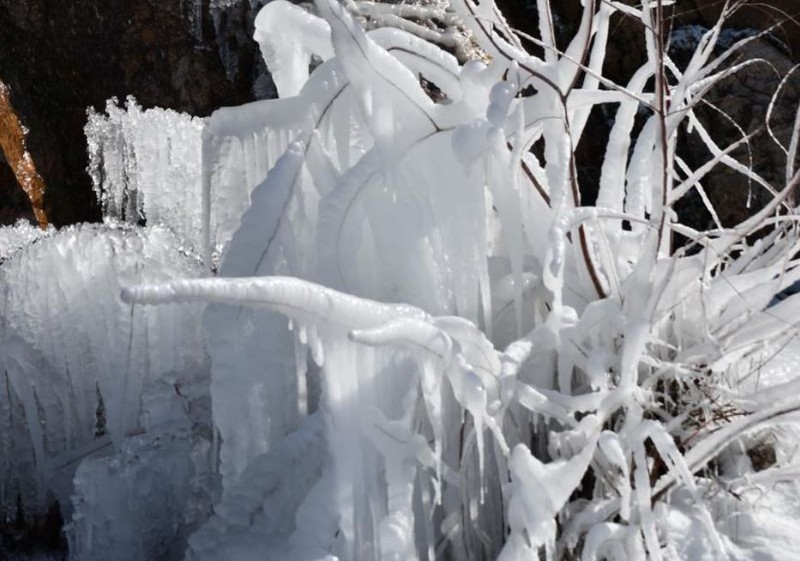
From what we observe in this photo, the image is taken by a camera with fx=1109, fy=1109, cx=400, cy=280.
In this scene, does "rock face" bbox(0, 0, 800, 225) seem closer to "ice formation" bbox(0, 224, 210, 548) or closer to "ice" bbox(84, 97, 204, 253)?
"ice" bbox(84, 97, 204, 253)

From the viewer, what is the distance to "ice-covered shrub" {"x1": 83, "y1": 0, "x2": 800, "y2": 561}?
6.40ft

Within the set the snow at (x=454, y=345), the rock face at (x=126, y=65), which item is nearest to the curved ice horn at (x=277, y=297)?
the snow at (x=454, y=345)

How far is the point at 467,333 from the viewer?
6.52 ft

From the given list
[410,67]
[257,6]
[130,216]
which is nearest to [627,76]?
[257,6]

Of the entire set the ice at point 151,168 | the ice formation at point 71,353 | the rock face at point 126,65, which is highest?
the rock face at point 126,65

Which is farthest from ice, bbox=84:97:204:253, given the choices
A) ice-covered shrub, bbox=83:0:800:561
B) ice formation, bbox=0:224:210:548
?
ice-covered shrub, bbox=83:0:800:561

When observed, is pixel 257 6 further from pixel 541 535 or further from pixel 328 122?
pixel 541 535

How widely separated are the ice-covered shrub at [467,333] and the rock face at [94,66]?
160 inches

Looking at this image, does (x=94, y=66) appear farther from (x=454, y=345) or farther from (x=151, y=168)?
(x=454, y=345)

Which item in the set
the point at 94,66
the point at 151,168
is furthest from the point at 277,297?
the point at 94,66

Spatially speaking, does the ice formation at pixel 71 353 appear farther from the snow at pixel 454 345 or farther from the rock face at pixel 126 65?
the rock face at pixel 126 65

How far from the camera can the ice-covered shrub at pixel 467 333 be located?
1.95 meters

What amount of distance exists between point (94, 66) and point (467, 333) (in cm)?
556

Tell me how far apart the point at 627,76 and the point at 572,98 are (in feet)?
18.7
